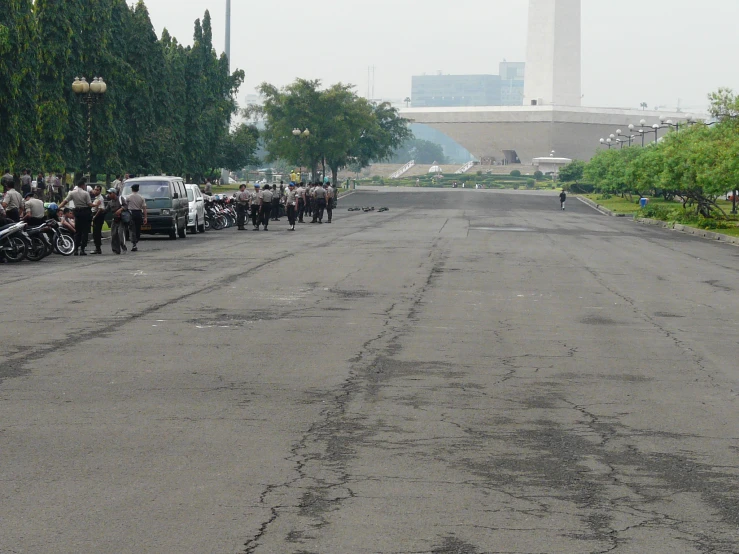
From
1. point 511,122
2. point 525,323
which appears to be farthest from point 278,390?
point 511,122

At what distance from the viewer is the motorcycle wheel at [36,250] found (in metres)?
26.6

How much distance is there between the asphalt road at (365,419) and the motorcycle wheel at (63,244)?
8.81 metres

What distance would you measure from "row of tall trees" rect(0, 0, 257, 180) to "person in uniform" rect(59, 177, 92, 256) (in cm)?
1962

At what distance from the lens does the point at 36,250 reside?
26750 mm

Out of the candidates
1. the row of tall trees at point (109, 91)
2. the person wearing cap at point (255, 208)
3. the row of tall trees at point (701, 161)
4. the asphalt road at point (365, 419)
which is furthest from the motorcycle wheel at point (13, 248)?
the row of tall trees at point (701, 161)

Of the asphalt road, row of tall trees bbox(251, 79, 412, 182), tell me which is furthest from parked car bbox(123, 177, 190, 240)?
row of tall trees bbox(251, 79, 412, 182)

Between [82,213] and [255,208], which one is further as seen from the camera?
[255,208]

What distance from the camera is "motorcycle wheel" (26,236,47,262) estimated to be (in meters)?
26.6

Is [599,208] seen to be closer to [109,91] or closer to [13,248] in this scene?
[109,91]

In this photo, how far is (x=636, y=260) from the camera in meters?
29.4

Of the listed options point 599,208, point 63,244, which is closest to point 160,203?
point 63,244

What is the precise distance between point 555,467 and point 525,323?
804cm

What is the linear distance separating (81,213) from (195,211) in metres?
12.2

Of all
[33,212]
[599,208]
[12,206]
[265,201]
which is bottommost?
[599,208]
